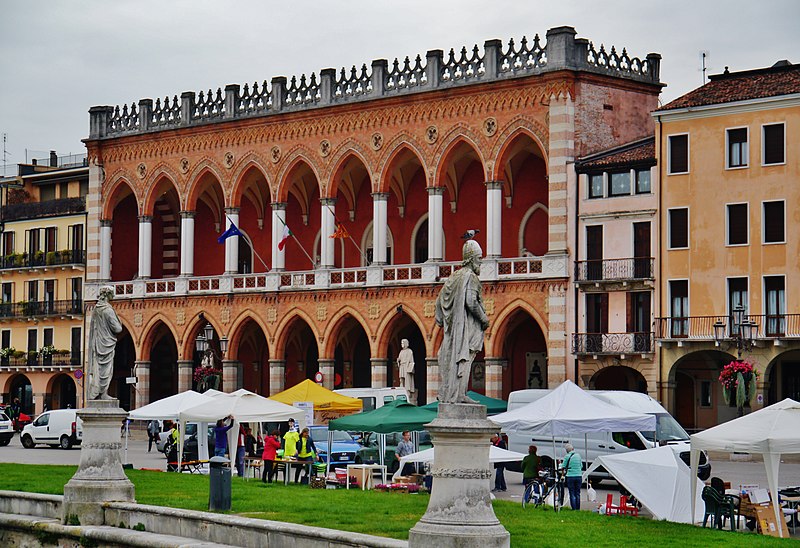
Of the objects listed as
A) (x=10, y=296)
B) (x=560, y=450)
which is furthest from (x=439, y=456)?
(x=10, y=296)

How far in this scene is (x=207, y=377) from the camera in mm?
49688

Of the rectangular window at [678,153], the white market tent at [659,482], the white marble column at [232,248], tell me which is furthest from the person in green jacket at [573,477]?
the white marble column at [232,248]

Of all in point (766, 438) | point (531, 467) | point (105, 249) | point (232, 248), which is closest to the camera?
point (766, 438)

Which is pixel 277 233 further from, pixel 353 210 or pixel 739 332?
pixel 739 332

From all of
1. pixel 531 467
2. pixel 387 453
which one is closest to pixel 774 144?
pixel 387 453

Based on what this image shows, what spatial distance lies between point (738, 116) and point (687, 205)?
2844 mm

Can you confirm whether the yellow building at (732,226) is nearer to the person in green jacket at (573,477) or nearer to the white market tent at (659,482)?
the person in green jacket at (573,477)

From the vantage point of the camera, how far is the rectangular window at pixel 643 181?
45406 mm

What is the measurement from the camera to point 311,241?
57844 mm

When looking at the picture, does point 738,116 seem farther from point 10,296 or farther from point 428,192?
point 10,296

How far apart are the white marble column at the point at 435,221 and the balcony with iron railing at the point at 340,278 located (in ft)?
1.32

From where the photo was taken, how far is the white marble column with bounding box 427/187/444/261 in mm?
50250

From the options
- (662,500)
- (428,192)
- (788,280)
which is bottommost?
(662,500)

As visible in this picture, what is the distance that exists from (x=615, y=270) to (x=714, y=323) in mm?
3549
